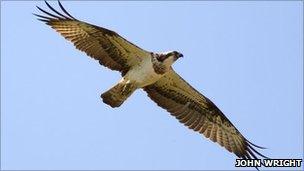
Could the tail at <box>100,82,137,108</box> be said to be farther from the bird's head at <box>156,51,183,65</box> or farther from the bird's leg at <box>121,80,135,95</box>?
the bird's head at <box>156,51,183,65</box>

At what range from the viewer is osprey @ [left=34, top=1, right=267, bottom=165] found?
1489 cm

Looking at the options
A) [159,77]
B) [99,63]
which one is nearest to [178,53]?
[159,77]

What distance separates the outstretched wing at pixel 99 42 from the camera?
49.1ft

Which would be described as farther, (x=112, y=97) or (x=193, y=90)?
(x=193, y=90)

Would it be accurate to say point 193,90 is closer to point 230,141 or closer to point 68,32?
point 230,141

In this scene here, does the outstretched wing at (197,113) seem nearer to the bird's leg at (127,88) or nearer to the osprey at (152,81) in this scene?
the osprey at (152,81)

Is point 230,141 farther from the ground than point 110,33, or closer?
closer

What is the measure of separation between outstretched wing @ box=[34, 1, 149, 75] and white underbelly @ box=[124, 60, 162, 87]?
0.20 meters

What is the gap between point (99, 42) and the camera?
15.2m

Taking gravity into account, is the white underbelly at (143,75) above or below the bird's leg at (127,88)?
above

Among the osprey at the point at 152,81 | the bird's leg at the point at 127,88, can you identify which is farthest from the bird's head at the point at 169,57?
the bird's leg at the point at 127,88

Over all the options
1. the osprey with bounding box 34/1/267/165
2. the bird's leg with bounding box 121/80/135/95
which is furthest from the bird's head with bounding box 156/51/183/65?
the bird's leg with bounding box 121/80/135/95

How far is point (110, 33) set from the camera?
14.9m

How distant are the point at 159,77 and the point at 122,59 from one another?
0.86 m
